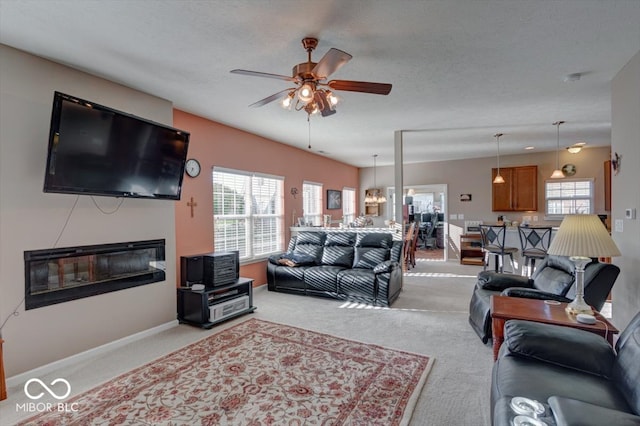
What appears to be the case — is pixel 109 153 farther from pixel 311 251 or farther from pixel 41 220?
pixel 311 251

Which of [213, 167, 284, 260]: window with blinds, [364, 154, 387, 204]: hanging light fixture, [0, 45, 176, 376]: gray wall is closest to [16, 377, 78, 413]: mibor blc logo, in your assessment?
[0, 45, 176, 376]: gray wall

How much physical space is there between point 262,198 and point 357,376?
3.73 m

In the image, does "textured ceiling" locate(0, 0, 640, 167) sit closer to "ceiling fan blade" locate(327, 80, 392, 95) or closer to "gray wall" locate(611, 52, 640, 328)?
"gray wall" locate(611, 52, 640, 328)

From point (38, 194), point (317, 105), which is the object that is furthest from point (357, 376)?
point (38, 194)

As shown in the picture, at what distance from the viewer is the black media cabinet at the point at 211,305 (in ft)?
12.3

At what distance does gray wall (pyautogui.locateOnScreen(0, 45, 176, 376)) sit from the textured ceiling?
20 cm

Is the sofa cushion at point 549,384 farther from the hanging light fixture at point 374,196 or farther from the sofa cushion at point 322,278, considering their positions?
the hanging light fixture at point 374,196

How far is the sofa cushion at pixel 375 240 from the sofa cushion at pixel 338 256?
8.9 inches

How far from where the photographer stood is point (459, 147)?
6.80 metres

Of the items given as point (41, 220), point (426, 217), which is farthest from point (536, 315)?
point (426, 217)

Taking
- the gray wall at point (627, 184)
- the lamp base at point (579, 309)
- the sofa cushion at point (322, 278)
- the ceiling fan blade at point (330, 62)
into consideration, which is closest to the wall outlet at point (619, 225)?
the gray wall at point (627, 184)

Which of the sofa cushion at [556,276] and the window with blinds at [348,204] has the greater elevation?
the window with blinds at [348,204]

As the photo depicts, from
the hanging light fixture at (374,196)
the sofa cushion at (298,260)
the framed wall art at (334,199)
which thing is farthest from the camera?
the hanging light fixture at (374,196)

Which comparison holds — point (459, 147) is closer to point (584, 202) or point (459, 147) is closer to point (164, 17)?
point (584, 202)
